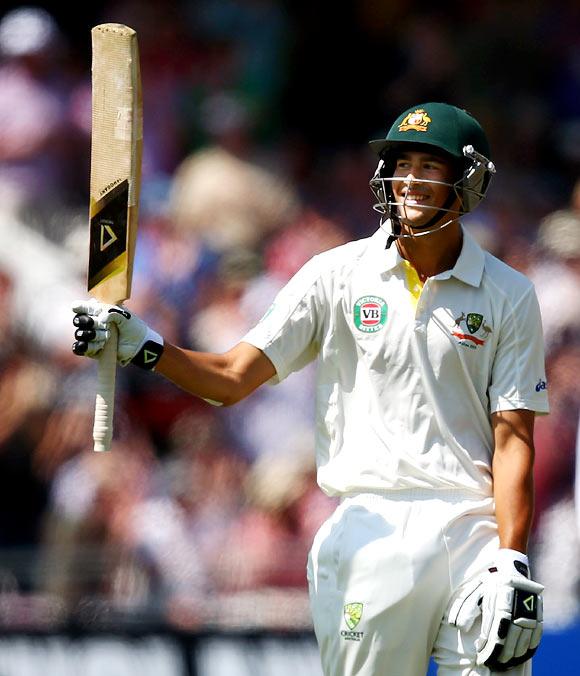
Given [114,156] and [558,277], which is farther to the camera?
[558,277]

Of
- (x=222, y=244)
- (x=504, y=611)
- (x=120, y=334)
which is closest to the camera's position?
(x=504, y=611)

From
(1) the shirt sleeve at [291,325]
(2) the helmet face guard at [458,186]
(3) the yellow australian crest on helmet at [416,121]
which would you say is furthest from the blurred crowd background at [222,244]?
(3) the yellow australian crest on helmet at [416,121]

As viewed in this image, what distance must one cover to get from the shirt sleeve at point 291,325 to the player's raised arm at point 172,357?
0.03 m

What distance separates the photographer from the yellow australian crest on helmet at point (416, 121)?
368cm

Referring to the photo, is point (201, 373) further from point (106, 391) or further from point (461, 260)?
point (461, 260)

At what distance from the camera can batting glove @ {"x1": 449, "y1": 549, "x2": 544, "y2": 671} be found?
3445 mm

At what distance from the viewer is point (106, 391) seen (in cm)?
356

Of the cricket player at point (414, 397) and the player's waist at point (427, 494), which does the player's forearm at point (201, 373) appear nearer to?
the cricket player at point (414, 397)

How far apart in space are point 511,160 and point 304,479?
157 centimetres

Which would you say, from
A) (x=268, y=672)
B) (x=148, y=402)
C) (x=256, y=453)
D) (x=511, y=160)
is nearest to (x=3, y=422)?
(x=148, y=402)

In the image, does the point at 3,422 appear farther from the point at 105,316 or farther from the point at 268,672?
the point at 105,316

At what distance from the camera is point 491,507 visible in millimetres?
3672

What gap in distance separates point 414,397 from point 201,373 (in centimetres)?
51

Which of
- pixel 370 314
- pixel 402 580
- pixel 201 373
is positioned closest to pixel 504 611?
pixel 402 580
